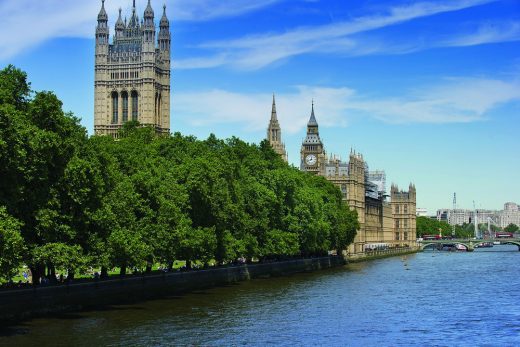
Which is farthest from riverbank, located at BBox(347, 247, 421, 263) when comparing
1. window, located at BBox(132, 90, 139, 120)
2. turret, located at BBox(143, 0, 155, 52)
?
turret, located at BBox(143, 0, 155, 52)

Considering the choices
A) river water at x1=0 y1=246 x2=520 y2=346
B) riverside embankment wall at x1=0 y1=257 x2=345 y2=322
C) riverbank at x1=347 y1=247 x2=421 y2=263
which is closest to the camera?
river water at x1=0 y1=246 x2=520 y2=346

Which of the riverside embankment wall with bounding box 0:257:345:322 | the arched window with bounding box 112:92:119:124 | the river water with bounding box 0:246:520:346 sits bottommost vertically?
the river water with bounding box 0:246:520:346

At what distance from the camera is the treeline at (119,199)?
4950 centimetres

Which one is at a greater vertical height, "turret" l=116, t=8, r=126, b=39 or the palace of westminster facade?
"turret" l=116, t=8, r=126, b=39

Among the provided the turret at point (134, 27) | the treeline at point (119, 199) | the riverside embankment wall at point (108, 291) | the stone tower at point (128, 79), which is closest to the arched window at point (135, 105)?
the stone tower at point (128, 79)

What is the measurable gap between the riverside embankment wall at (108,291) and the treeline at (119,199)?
1466 millimetres

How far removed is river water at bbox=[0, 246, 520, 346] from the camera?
46.8m

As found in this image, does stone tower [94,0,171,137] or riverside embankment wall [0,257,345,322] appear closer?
riverside embankment wall [0,257,345,322]

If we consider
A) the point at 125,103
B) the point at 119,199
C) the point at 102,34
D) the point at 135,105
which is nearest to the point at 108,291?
the point at 119,199

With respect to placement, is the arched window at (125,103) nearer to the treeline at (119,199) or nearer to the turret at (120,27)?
the turret at (120,27)

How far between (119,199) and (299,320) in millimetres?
16101

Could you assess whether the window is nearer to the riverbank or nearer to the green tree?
the riverbank

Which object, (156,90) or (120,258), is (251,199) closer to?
(120,258)

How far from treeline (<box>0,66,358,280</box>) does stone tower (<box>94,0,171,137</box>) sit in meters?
86.4
